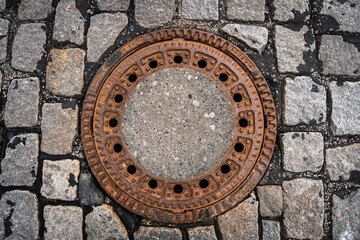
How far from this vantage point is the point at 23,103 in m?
2.14

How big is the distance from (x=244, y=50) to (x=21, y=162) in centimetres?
184

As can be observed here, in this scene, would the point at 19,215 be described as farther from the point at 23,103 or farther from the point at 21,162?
the point at 23,103

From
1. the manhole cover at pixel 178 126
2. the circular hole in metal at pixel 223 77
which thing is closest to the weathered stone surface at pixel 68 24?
the manhole cover at pixel 178 126

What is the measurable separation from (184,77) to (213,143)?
21.1 inches

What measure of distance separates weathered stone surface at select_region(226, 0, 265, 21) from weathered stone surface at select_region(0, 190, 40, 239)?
1.99 metres

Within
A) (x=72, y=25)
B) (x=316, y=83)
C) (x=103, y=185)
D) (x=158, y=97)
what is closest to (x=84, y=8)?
(x=72, y=25)

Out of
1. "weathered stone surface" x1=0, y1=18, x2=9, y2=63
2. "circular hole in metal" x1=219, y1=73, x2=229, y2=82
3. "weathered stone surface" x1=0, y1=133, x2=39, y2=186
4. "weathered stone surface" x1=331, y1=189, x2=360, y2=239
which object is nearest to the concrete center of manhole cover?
"circular hole in metal" x1=219, y1=73, x2=229, y2=82

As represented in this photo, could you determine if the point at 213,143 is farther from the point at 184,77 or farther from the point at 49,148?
the point at 49,148

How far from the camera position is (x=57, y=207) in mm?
2072

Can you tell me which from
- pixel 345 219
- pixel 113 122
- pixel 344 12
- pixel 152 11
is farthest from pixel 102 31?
pixel 345 219

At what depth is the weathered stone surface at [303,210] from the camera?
81.9 inches

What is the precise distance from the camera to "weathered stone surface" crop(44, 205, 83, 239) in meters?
2.05

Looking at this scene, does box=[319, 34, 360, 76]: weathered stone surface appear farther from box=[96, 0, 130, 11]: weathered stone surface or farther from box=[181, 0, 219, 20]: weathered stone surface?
box=[96, 0, 130, 11]: weathered stone surface

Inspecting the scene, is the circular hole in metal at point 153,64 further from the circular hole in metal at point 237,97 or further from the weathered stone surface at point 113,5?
the circular hole in metal at point 237,97
